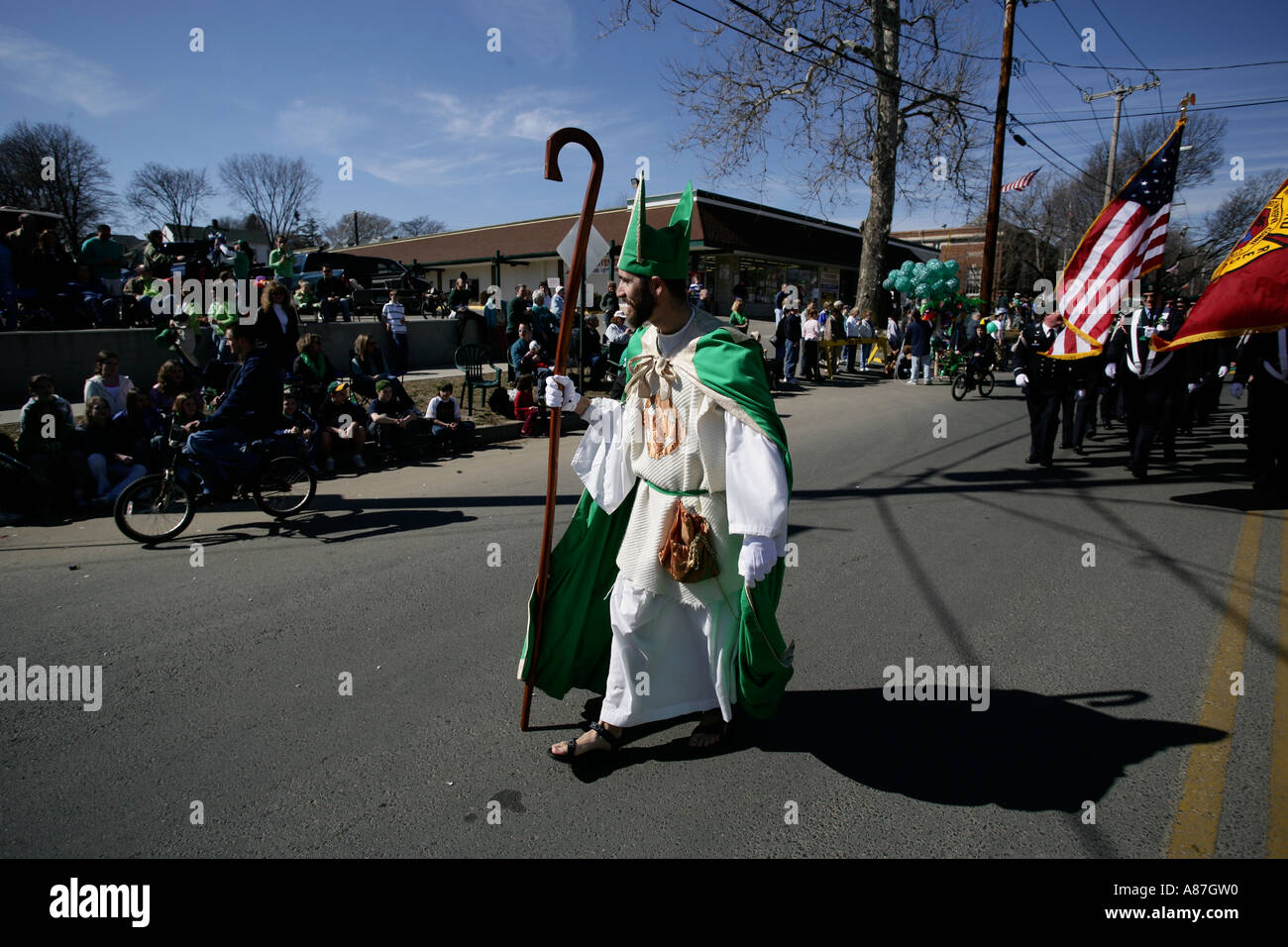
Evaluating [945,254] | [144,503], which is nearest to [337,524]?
[144,503]

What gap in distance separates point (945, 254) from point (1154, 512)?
208 feet

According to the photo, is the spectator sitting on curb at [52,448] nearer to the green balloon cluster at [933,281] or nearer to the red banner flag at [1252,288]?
the red banner flag at [1252,288]

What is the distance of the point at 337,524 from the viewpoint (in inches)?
262

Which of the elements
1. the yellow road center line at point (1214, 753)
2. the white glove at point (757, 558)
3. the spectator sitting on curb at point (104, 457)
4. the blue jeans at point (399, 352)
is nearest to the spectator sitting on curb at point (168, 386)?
the spectator sitting on curb at point (104, 457)

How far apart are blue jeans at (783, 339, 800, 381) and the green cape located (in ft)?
47.0

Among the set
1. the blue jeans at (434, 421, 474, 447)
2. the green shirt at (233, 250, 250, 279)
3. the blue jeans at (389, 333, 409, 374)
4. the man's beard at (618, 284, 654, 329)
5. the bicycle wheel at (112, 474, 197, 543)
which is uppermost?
the green shirt at (233, 250, 250, 279)

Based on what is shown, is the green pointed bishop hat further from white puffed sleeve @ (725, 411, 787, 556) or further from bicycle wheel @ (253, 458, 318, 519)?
bicycle wheel @ (253, 458, 318, 519)

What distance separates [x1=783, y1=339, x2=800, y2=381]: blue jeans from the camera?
56.3 ft

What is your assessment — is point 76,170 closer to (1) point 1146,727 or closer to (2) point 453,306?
(2) point 453,306

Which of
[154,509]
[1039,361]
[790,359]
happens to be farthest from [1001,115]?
[154,509]

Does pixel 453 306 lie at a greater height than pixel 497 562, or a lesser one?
greater

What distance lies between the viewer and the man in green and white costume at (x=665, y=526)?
2893mm

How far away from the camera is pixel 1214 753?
3.21 metres

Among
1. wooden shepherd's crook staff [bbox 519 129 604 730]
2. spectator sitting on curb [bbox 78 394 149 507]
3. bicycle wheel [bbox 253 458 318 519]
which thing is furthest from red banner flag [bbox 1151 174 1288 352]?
spectator sitting on curb [bbox 78 394 149 507]
